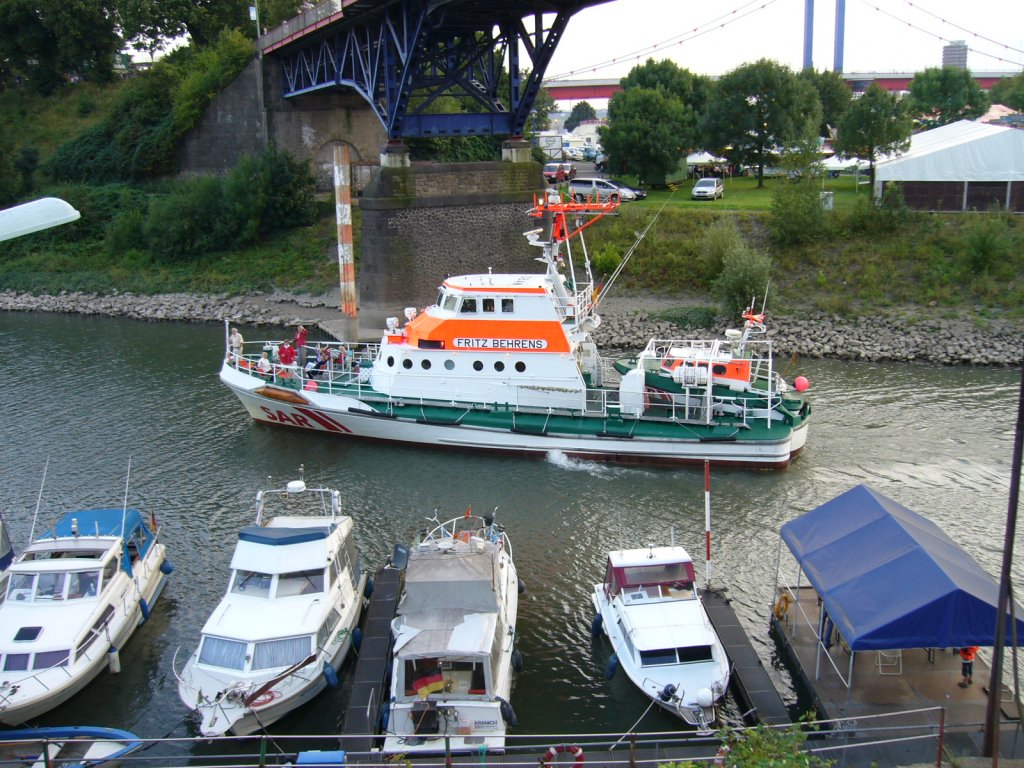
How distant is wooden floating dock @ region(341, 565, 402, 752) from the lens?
11508 millimetres

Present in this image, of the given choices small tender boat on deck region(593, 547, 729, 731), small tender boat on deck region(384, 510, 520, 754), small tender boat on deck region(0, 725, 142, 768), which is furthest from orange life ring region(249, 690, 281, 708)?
small tender boat on deck region(593, 547, 729, 731)

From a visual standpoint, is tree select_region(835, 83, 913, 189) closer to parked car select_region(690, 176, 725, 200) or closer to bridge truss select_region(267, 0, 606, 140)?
parked car select_region(690, 176, 725, 200)

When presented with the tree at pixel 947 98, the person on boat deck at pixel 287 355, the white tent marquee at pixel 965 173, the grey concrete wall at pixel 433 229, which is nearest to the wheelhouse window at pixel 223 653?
the person on boat deck at pixel 287 355

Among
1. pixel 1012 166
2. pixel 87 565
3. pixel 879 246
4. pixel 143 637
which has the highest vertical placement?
pixel 1012 166

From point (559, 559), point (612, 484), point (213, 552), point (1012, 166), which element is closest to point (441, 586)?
point (559, 559)

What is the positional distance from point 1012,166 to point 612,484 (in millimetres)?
25784

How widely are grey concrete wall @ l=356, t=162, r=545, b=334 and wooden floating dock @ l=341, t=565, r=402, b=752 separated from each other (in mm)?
19858

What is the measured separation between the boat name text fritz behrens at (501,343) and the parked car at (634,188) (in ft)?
82.7

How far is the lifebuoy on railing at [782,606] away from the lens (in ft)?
44.3

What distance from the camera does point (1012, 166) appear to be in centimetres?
3578

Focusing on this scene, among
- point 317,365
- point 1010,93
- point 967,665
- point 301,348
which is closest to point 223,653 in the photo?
point 967,665

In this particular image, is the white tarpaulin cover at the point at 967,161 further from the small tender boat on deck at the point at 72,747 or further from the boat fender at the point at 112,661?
the small tender boat on deck at the point at 72,747

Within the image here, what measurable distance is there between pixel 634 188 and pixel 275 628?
3900cm

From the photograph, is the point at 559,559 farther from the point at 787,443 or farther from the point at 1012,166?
the point at 1012,166
